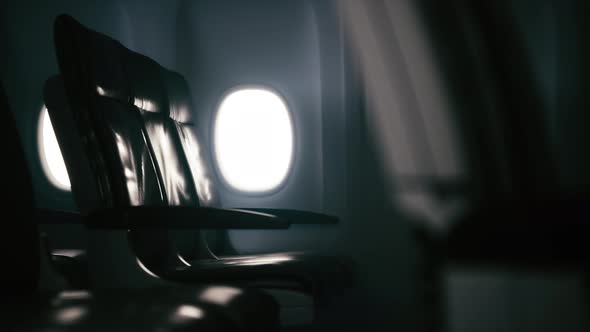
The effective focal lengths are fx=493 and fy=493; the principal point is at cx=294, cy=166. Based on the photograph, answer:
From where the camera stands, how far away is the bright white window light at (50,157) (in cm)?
227

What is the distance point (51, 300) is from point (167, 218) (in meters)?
0.22

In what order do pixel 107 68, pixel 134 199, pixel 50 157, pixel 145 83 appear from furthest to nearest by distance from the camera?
pixel 50 157 → pixel 145 83 → pixel 107 68 → pixel 134 199

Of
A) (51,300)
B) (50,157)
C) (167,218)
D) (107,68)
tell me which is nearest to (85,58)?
(107,68)

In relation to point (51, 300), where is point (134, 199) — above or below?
above

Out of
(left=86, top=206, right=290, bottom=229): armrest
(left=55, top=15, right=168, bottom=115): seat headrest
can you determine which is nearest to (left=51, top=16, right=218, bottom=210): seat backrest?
(left=55, top=15, right=168, bottom=115): seat headrest

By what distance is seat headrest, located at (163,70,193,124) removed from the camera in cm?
152

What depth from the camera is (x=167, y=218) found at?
845mm

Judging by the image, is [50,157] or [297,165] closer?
[297,165]

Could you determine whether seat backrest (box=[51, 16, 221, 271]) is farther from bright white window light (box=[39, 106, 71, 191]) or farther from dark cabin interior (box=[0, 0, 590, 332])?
bright white window light (box=[39, 106, 71, 191])

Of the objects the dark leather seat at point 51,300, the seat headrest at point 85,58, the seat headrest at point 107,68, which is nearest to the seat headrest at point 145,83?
the seat headrest at point 107,68

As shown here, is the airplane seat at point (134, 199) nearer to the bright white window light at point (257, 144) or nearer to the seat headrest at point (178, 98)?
the seat headrest at point (178, 98)

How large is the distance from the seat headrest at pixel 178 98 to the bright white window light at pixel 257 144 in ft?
1.35

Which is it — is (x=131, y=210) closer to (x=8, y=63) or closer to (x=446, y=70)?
(x=446, y=70)

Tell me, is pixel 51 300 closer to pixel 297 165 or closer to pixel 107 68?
pixel 107 68
